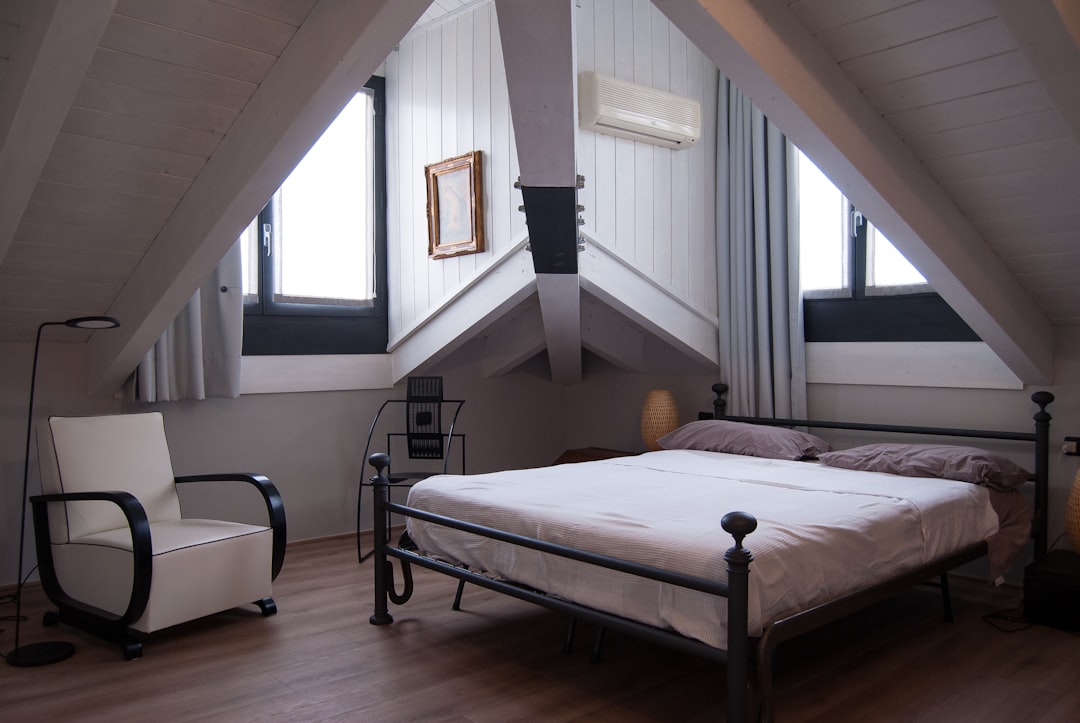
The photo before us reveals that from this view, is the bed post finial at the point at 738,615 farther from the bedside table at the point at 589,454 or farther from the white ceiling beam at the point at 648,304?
the bedside table at the point at 589,454

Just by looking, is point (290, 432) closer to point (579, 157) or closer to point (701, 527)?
point (579, 157)

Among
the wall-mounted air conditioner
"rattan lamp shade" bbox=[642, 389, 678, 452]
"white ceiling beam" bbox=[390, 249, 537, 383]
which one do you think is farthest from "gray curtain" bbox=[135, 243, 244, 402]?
"rattan lamp shade" bbox=[642, 389, 678, 452]

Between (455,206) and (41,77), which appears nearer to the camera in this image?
(41,77)

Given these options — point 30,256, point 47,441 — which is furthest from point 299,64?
point 47,441

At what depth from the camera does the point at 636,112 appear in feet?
13.2

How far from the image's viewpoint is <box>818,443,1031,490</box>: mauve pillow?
10.5ft

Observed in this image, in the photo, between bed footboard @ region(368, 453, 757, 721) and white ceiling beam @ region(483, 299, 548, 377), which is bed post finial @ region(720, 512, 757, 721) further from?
white ceiling beam @ region(483, 299, 548, 377)

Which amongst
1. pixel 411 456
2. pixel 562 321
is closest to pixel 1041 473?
pixel 562 321

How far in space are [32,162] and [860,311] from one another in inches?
138

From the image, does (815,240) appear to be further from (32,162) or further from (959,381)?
(32,162)

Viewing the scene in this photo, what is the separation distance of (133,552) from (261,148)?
4.64 feet

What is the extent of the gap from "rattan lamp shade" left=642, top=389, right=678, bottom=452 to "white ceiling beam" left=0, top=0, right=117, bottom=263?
315 cm

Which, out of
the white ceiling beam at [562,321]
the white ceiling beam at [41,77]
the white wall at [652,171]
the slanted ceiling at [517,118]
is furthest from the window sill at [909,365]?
the white ceiling beam at [41,77]

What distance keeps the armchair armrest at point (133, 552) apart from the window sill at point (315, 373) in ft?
4.18
